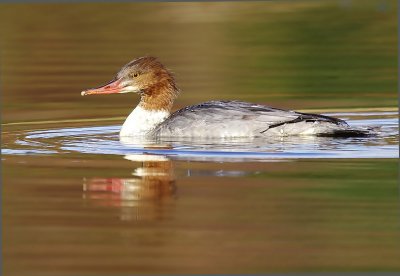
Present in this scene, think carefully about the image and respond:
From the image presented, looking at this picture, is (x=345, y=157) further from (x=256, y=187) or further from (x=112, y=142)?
(x=112, y=142)

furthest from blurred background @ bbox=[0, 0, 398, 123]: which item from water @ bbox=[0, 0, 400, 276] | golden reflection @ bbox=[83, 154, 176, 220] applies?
golden reflection @ bbox=[83, 154, 176, 220]

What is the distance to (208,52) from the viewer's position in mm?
20406

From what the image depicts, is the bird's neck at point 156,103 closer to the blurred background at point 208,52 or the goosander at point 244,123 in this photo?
the goosander at point 244,123

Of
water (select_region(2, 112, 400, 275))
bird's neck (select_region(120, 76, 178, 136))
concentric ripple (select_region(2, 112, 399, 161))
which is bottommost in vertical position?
water (select_region(2, 112, 400, 275))

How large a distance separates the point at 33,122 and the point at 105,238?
6286mm

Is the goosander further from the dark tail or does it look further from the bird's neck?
the bird's neck

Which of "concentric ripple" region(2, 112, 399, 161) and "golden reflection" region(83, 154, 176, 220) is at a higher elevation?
"concentric ripple" region(2, 112, 399, 161)

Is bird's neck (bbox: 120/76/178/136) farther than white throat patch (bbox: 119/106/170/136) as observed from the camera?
Yes

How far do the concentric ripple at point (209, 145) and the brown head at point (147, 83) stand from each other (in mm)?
510

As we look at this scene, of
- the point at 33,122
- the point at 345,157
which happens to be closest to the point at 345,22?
the point at 33,122

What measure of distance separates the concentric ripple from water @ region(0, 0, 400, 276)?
1.0 inches

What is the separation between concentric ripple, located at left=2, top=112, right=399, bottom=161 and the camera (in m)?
11.4

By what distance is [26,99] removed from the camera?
54.0 feet

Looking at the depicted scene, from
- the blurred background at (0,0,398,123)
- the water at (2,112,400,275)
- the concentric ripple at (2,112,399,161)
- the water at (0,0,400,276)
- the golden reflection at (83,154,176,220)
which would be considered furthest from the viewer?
the blurred background at (0,0,398,123)
